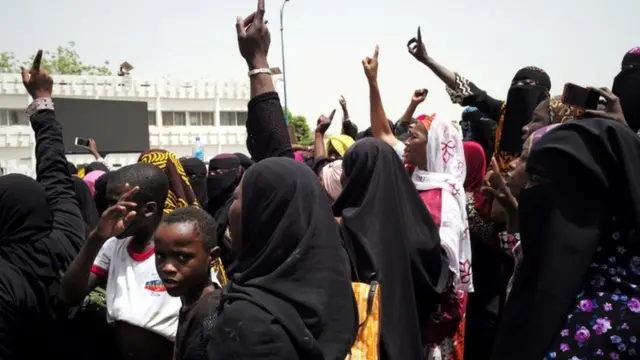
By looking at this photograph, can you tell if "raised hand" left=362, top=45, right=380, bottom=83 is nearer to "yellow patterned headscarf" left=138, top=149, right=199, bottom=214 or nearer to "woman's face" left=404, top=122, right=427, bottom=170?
"woman's face" left=404, top=122, right=427, bottom=170

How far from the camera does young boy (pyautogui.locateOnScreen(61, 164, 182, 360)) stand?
9.04ft

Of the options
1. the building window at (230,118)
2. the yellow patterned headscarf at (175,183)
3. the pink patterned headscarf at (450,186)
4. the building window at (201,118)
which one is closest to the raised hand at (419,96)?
the pink patterned headscarf at (450,186)

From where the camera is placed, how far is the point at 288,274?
1878mm

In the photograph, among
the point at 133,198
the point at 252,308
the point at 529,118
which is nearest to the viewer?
the point at 252,308

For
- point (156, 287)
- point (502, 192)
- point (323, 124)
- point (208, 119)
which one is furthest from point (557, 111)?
point (208, 119)

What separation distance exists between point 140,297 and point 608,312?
176 cm

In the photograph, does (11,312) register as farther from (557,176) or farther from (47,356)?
(557,176)

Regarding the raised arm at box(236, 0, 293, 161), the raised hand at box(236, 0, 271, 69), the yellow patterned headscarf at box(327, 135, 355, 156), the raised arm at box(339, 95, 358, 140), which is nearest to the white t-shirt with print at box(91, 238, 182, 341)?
the raised arm at box(236, 0, 293, 161)

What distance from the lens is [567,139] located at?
7.16ft

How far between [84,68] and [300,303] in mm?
54670

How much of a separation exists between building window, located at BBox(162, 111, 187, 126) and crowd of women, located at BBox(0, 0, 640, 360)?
37.3 m

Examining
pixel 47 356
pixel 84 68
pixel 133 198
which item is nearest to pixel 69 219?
pixel 133 198

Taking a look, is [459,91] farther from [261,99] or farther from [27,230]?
[27,230]

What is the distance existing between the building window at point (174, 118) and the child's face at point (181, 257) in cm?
3892
